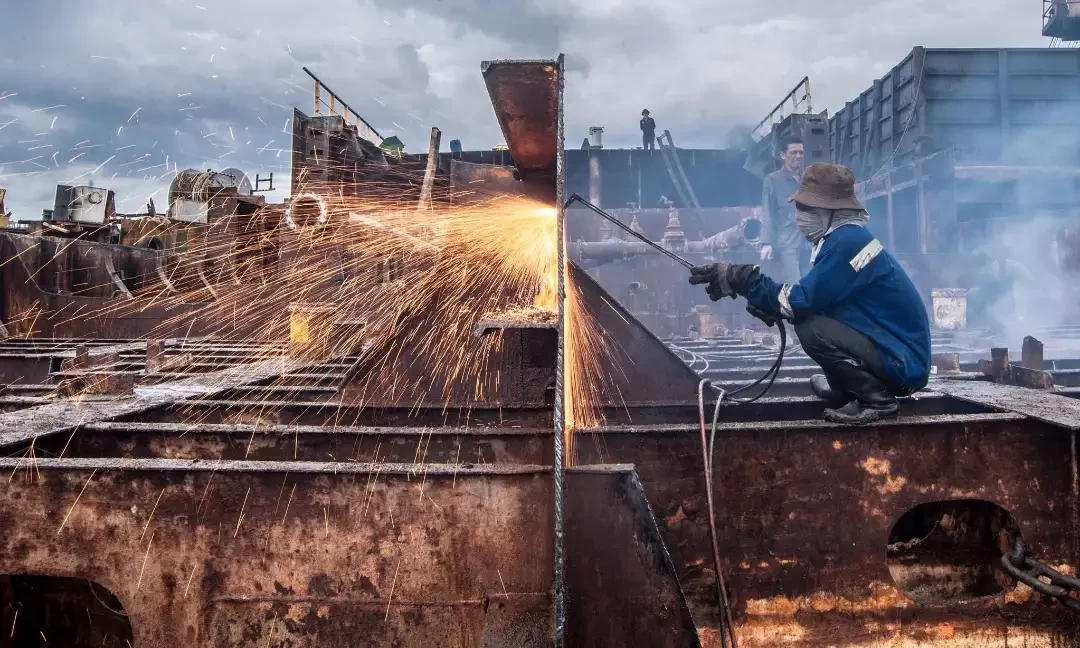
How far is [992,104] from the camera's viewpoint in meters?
11.8

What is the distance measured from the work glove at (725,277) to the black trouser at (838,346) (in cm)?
32

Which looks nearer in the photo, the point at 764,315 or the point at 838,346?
the point at 838,346

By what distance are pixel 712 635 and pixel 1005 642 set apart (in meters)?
1.18

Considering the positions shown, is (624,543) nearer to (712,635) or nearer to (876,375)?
(712,635)

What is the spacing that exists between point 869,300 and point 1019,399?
0.99 meters

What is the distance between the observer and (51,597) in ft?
6.91

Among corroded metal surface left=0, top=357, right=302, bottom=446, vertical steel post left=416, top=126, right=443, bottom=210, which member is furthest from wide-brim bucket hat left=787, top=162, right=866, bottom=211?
corroded metal surface left=0, top=357, right=302, bottom=446

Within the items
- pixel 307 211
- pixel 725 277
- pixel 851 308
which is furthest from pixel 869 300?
pixel 307 211

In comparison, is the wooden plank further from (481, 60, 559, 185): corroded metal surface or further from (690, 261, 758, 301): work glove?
(481, 60, 559, 185): corroded metal surface

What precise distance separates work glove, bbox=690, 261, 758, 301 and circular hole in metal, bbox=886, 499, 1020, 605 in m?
1.23

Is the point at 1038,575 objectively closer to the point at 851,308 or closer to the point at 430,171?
the point at 851,308

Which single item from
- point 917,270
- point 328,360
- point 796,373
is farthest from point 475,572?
point 917,270

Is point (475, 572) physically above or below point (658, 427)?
below

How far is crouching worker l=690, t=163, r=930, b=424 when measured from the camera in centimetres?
247
